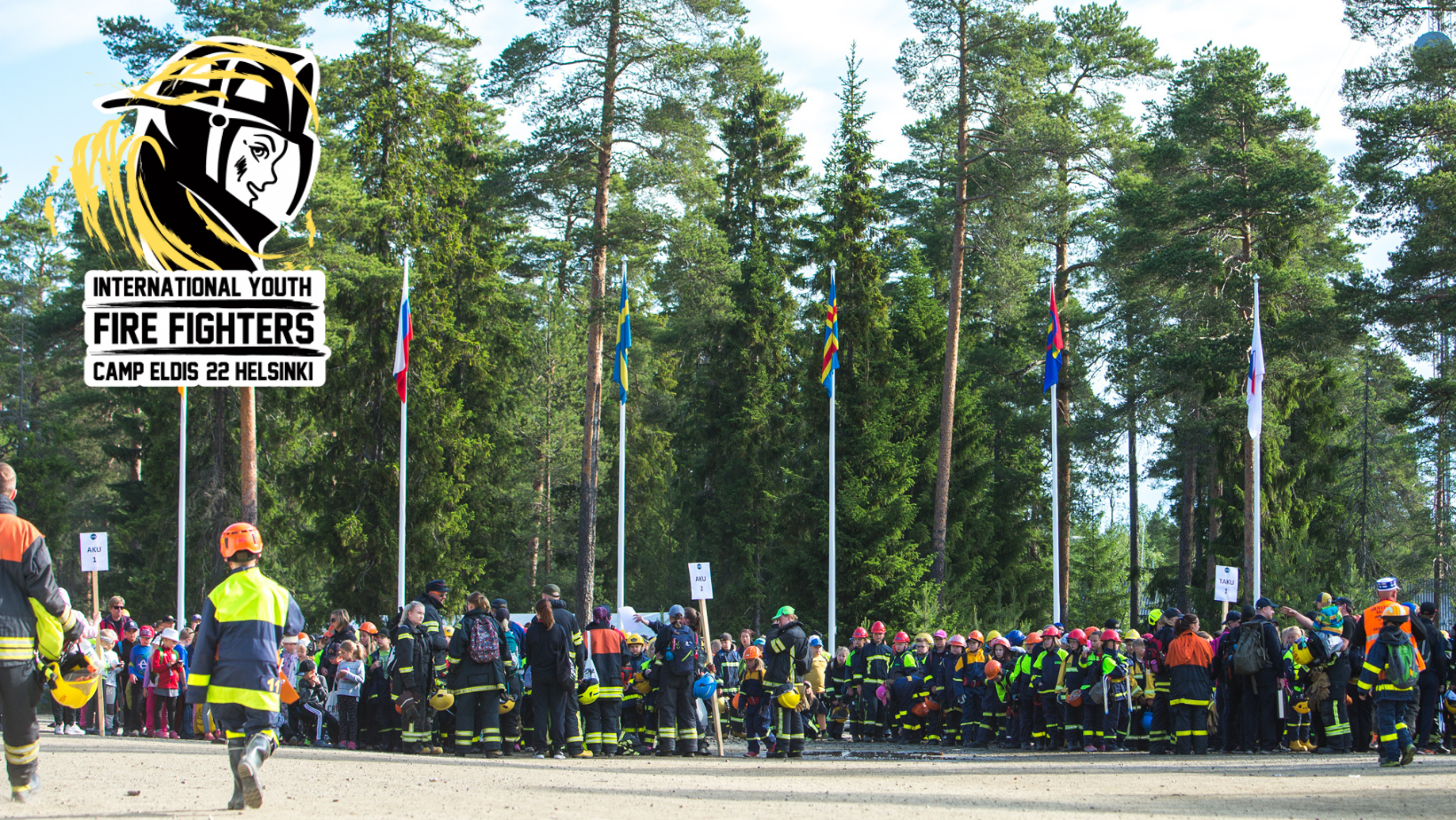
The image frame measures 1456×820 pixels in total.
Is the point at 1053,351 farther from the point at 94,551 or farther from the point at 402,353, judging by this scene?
the point at 94,551

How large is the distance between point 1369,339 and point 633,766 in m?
22.1

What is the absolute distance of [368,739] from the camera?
58.6 feet

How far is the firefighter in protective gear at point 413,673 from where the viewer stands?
632 inches

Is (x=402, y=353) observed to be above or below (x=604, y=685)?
above

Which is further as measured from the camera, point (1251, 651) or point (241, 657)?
point (1251, 651)

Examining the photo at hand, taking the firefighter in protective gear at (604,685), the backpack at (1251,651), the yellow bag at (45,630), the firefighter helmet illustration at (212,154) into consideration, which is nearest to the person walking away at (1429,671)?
the backpack at (1251,651)

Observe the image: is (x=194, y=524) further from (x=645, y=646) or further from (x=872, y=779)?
(x=872, y=779)

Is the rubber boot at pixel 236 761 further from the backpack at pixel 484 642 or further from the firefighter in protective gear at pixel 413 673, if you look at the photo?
the firefighter in protective gear at pixel 413 673

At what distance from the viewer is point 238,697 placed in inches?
335

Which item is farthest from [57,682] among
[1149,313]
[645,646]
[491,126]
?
[491,126]

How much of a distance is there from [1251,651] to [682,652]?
7380 millimetres

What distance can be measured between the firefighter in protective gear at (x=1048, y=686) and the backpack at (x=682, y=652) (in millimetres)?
5374

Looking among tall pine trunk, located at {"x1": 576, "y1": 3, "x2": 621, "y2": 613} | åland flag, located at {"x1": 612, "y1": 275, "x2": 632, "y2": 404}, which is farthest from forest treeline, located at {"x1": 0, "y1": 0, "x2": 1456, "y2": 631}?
åland flag, located at {"x1": 612, "y1": 275, "x2": 632, "y2": 404}

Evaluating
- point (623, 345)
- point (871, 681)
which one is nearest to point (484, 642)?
→ point (871, 681)
